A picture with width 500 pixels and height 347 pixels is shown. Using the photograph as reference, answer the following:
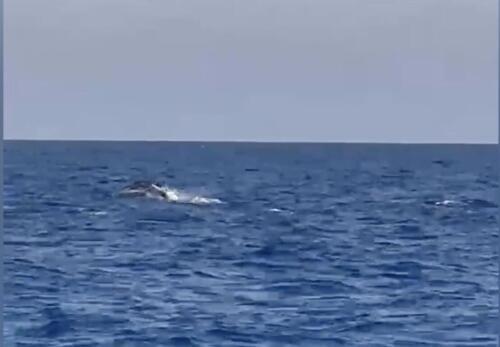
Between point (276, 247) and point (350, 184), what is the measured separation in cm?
710

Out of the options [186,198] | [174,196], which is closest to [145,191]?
[174,196]

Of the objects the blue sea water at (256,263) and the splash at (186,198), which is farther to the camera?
the splash at (186,198)

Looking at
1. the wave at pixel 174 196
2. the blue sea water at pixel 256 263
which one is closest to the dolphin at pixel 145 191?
the wave at pixel 174 196

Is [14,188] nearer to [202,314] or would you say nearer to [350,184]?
[350,184]

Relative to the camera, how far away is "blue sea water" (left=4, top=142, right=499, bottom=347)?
548 cm

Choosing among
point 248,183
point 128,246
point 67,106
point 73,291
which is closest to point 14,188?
point 248,183

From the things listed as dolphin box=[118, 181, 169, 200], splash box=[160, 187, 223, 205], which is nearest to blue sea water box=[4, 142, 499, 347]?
splash box=[160, 187, 223, 205]

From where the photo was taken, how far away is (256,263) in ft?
25.6

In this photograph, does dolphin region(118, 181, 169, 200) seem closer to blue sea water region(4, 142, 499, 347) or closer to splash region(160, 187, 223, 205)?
splash region(160, 187, 223, 205)

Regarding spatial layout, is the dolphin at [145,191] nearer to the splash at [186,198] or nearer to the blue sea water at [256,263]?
the splash at [186,198]

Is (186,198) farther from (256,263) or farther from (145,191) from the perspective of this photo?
(256,263)

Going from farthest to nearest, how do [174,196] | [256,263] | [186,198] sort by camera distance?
[174,196] → [186,198] → [256,263]

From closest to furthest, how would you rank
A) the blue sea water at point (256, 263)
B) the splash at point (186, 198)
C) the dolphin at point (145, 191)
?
the blue sea water at point (256, 263) < the splash at point (186, 198) < the dolphin at point (145, 191)

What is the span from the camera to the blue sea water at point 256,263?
5.48 metres
